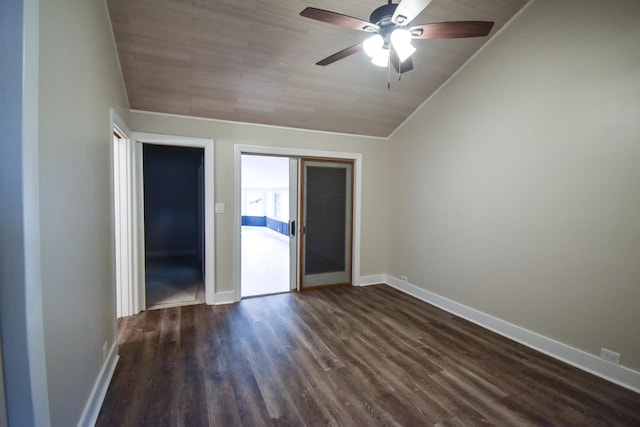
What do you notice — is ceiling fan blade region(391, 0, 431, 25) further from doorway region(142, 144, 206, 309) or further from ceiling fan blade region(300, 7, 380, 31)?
doorway region(142, 144, 206, 309)

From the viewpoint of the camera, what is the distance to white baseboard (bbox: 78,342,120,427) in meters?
1.80

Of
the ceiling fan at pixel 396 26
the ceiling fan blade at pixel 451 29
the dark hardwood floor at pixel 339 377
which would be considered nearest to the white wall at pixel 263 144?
the dark hardwood floor at pixel 339 377

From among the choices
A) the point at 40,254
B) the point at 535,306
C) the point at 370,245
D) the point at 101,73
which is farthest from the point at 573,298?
the point at 101,73

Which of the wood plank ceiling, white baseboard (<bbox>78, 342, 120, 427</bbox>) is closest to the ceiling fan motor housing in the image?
the wood plank ceiling

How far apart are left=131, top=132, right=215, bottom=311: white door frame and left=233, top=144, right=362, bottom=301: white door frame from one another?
30 centimetres

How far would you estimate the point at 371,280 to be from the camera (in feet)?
16.3

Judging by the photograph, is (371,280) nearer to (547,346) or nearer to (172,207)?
(547,346)

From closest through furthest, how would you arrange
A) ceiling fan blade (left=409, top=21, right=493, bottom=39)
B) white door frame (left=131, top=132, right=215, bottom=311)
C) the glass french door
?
ceiling fan blade (left=409, top=21, right=493, bottom=39)
white door frame (left=131, top=132, right=215, bottom=311)
the glass french door

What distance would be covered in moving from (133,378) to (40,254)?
163cm

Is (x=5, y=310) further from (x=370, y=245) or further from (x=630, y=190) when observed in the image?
(x=370, y=245)

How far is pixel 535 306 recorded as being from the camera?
2.91 meters

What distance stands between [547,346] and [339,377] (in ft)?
6.81

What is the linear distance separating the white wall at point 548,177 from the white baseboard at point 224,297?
9.18 ft

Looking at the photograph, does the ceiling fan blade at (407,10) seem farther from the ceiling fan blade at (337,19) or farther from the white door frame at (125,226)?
the white door frame at (125,226)
